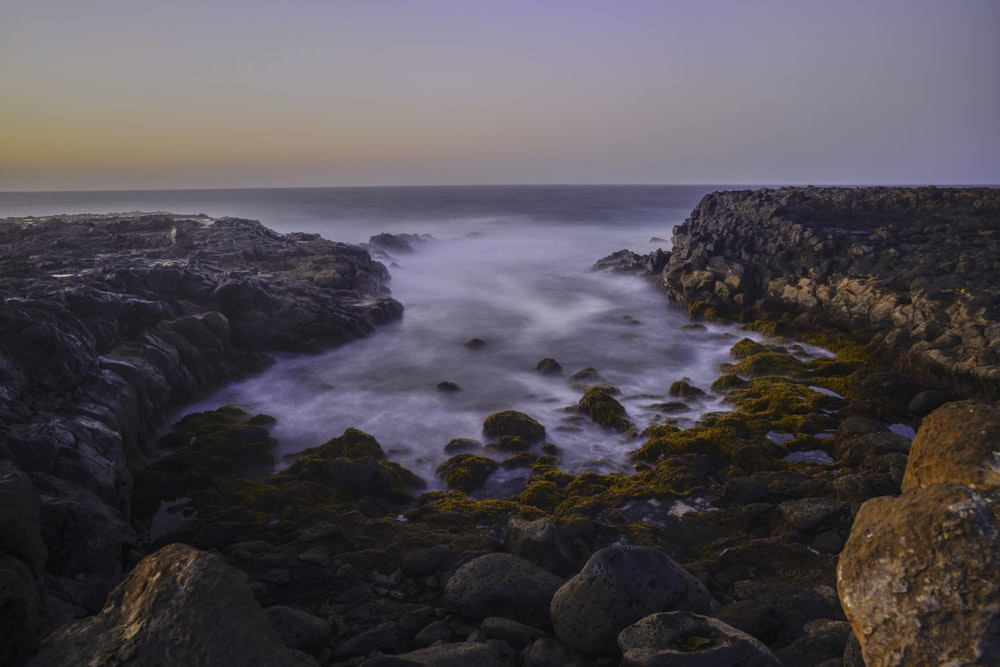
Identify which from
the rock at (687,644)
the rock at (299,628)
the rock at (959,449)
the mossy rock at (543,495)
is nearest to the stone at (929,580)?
the rock at (959,449)

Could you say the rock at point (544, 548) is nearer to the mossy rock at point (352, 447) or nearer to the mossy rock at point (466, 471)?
the mossy rock at point (466, 471)

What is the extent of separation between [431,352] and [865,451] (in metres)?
13.2

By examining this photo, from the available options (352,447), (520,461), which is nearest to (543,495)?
(520,461)

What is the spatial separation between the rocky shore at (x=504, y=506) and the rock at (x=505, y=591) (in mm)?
28

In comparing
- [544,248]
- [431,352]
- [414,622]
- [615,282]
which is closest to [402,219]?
[544,248]

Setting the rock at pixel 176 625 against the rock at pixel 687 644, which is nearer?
the rock at pixel 176 625

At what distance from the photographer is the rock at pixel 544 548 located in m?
7.18

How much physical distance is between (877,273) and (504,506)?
17.3m

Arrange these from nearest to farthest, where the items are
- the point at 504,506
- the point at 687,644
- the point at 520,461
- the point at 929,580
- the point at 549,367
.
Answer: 1. the point at 929,580
2. the point at 687,644
3. the point at 504,506
4. the point at 520,461
5. the point at 549,367

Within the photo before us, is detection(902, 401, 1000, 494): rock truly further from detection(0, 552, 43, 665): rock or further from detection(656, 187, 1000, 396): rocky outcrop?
detection(656, 187, 1000, 396): rocky outcrop

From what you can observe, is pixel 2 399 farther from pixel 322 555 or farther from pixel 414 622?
pixel 414 622

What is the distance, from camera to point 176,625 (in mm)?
3508

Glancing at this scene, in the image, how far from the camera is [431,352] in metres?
19.7

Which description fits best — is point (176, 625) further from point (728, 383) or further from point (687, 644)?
point (728, 383)
